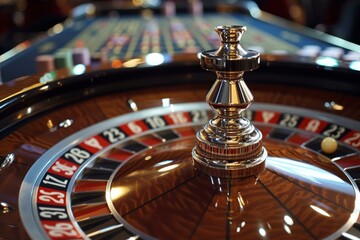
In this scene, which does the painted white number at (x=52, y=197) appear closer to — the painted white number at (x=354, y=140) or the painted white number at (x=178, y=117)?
the painted white number at (x=178, y=117)

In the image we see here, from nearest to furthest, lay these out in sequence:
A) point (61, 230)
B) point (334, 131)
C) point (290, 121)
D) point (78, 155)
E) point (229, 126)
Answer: point (61, 230) < point (229, 126) < point (78, 155) < point (334, 131) < point (290, 121)

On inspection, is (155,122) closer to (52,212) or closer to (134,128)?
(134,128)

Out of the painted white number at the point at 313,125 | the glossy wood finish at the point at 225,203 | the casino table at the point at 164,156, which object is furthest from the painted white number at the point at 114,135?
the painted white number at the point at 313,125

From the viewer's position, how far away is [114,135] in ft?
4.41

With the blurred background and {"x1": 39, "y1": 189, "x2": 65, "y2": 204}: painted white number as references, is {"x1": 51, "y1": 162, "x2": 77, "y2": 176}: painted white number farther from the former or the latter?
the blurred background

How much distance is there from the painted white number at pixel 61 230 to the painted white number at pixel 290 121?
83 cm

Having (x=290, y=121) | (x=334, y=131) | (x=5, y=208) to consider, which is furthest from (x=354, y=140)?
(x=5, y=208)

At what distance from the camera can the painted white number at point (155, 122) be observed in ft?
4.67

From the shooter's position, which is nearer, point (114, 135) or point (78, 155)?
point (78, 155)

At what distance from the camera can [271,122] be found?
1446mm

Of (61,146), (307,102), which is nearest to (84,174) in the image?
(61,146)

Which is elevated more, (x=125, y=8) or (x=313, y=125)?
(x=125, y=8)

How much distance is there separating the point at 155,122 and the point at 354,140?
622 millimetres

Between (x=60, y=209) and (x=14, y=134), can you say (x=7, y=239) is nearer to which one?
(x=60, y=209)
